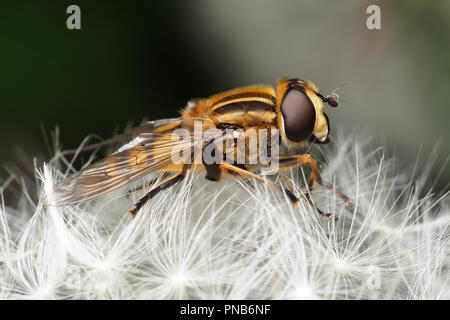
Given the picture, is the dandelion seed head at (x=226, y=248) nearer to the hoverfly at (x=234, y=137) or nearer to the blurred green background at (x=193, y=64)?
the hoverfly at (x=234, y=137)

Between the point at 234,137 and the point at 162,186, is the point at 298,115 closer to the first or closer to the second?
the point at 234,137

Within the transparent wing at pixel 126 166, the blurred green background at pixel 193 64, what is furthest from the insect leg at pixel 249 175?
the blurred green background at pixel 193 64

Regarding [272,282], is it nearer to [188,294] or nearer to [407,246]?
[188,294]

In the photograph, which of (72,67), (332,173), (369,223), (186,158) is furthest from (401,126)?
(72,67)

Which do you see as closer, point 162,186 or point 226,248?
point 226,248

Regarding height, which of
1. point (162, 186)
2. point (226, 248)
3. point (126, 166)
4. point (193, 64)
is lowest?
point (226, 248)

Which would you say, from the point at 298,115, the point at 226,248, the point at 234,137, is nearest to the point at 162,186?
the point at 234,137

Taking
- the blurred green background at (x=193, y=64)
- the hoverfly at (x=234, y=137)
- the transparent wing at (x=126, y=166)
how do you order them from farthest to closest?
the blurred green background at (x=193, y=64) → the hoverfly at (x=234, y=137) → the transparent wing at (x=126, y=166)

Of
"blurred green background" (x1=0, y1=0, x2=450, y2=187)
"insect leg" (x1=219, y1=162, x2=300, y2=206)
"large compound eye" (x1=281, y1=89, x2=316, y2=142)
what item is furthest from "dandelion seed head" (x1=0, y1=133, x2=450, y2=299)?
"blurred green background" (x1=0, y1=0, x2=450, y2=187)
